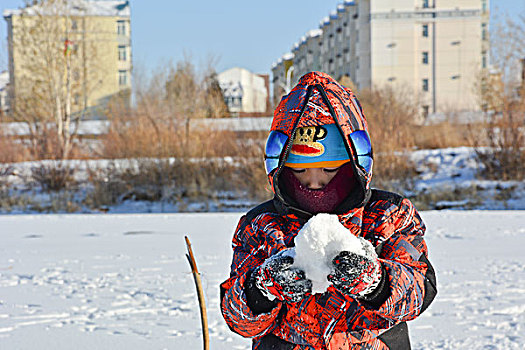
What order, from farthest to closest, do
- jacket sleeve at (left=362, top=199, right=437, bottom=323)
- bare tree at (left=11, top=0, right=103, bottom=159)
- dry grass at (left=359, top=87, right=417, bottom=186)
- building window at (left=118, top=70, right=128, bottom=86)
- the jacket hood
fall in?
1. building window at (left=118, top=70, right=128, bottom=86)
2. bare tree at (left=11, top=0, right=103, bottom=159)
3. dry grass at (left=359, top=87, right=417, bottom=186)
4. the jacket hood
5. jacket sleeve at (left=362, top=199, right=437, bottom=323)

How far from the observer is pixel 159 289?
555 cm

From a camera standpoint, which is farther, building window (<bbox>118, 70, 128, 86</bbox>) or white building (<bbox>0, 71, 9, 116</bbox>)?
building window (<bbox>118, 70, 128, 86</bbox>)

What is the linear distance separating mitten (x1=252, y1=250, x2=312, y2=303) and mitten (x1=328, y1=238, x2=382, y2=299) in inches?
2.4

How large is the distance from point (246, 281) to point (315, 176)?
0.34 meters

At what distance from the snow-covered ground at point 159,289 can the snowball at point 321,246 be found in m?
2.78

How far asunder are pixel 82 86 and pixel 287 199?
3009 cm

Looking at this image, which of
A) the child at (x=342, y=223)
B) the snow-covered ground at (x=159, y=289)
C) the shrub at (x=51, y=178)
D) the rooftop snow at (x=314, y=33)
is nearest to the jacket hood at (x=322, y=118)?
the child at (x=342, y=223)

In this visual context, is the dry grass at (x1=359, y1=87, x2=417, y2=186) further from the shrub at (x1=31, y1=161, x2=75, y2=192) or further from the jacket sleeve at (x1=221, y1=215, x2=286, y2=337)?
the jacket sleeve at (x1=221, y1=215, x2=286, y2=337)

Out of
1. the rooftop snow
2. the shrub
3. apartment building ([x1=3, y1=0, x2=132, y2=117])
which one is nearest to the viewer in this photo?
the shrub

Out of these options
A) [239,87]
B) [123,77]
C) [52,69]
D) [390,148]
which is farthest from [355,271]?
[239,87]

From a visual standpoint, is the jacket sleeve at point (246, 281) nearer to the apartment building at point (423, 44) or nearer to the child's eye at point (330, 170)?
the child's eye at point (330, 170)

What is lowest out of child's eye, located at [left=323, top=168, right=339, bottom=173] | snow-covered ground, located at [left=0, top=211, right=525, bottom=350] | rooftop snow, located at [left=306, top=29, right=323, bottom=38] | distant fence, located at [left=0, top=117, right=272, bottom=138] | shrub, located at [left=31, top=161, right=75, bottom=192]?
snow-covered ground, located at [left=0, top=211, right=525, bottom=350]

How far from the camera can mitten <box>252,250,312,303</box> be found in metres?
1.25

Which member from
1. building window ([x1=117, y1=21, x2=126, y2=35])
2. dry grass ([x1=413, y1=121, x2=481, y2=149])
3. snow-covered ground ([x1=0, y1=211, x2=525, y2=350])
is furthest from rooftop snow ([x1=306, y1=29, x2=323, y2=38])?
snow-covered ground ([x1=0, y1=211, x2=525, y2=350])
